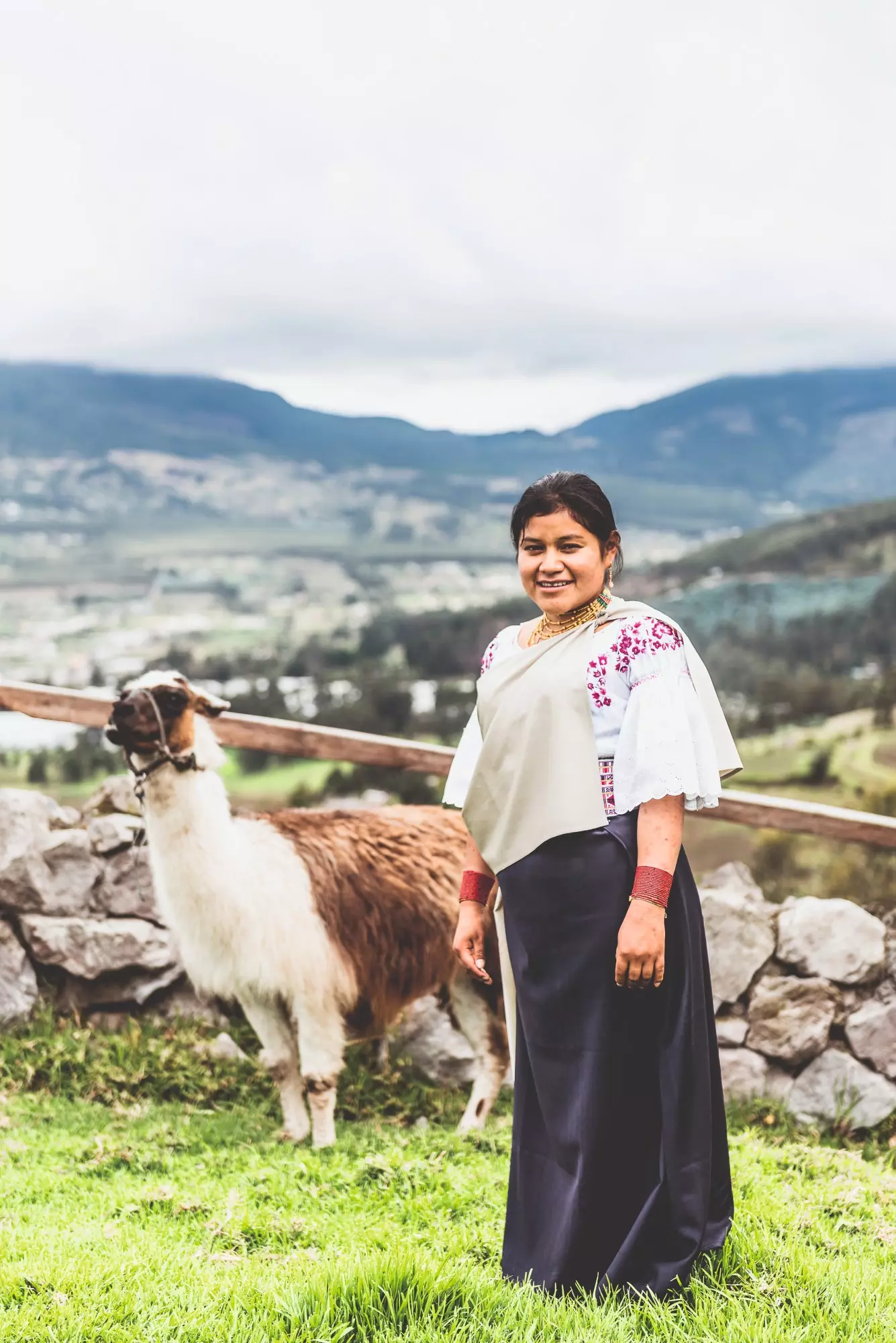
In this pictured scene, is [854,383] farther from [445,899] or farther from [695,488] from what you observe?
[445,899]

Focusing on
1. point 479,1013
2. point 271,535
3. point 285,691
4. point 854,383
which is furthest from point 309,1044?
point 854,383

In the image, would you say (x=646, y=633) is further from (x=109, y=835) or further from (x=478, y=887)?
(x=109, y=835)

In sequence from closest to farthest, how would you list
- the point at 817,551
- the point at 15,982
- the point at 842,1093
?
the point at 842,1093 < the point at 15,982 < the point at 817,551

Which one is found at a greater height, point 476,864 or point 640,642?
point 640,642

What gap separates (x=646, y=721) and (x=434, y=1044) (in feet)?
9.74

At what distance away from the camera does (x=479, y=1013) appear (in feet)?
14.4

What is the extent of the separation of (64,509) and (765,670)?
9409mm

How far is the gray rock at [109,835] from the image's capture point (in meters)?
5.25

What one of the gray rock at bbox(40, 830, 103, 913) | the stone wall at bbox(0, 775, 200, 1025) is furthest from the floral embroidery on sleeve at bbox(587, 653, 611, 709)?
the gray rock at bbox(40, 830, 103, 913)

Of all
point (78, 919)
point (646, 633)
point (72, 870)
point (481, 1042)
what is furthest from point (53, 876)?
point (646, 633)

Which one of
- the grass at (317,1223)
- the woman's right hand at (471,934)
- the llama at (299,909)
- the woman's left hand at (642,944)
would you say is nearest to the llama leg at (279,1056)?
the llama at (299,909)

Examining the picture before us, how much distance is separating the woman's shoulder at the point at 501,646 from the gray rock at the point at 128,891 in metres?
3.12

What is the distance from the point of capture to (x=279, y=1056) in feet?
13.6

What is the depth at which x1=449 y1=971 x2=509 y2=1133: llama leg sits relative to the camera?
14.0ft
